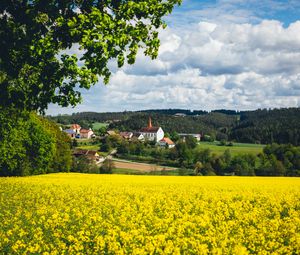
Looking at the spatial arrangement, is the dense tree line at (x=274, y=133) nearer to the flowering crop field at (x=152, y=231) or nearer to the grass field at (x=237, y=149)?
the grass field at (x=237, y=149)

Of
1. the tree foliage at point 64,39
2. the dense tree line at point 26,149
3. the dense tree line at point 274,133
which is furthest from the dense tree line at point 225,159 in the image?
the tree foliage at point 64,39

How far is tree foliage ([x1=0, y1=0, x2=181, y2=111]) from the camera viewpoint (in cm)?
1177

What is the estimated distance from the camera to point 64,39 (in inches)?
490

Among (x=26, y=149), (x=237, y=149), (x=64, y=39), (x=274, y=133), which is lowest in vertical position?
(x=237, y=149)

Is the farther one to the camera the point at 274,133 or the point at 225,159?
the point at 274,133

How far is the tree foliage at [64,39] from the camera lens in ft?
38.6

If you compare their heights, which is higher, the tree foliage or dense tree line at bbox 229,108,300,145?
the tree foliage

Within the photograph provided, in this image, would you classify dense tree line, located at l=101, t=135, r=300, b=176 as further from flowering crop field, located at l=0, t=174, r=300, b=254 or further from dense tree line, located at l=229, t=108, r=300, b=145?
flowering crop field, located at l=0, t=174, r=300, b=254

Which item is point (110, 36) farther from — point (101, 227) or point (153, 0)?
point (101, 227)

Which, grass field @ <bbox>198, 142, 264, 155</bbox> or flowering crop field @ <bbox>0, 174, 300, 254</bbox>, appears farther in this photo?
grass field @ <bbox>198, 142, 264, 155</bbox>

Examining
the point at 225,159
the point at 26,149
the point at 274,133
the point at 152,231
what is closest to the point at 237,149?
the point at 274,133

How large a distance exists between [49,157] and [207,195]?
1532 inches

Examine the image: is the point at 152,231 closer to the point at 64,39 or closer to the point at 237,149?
the point at 64,39

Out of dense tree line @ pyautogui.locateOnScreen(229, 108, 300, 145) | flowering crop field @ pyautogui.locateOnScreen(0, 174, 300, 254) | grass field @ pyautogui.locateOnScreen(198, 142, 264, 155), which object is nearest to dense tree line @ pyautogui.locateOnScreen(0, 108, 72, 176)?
flowering crop field @ pyautogui.locateOnScreen(0, 174, 300, 254)
